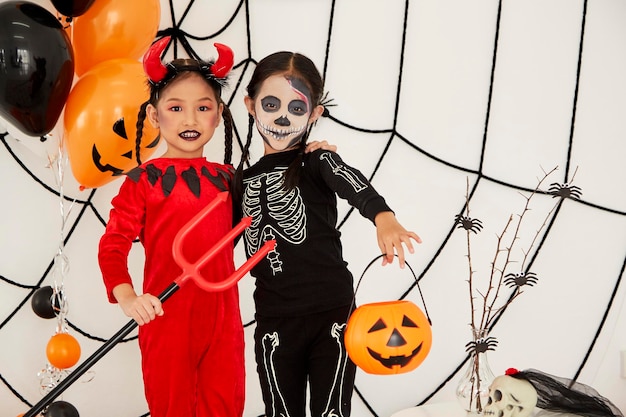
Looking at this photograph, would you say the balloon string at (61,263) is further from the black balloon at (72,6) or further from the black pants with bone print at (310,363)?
the black pants with bone print at (310,363)

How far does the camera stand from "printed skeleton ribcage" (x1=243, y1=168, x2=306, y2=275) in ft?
5.15

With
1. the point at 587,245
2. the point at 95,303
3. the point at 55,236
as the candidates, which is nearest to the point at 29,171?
the point at 55,236

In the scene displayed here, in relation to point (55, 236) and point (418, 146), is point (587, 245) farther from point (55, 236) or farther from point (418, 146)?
point (55, 236)

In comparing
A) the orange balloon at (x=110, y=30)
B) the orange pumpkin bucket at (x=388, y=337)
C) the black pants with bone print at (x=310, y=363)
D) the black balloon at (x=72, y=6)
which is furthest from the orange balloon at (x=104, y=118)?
the orange pumpkin bucket at (x=388, y=337)

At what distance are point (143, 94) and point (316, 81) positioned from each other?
1.49ft

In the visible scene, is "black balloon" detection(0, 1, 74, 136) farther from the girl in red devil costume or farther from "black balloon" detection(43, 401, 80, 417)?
"black balloon" detection(43, 401, 80, 417)

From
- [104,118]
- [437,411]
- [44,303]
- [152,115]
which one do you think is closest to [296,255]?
[152,115]

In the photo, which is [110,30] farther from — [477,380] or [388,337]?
[477,380]

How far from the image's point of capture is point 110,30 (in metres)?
1.77

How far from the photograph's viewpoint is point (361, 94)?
218 centimetres

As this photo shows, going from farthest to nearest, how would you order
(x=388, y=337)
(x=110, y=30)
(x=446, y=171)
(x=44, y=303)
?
(x=446, y=171), (x=44, y=303), (x=110, y=30), (x=388, y=337)

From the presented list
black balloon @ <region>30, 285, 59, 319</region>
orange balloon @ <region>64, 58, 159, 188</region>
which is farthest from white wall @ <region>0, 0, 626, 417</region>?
orange balloon @ <region>64, 58, 159, 188</region>

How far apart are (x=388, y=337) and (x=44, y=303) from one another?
1.13 m

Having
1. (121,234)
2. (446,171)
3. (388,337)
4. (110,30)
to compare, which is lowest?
(388,337)
